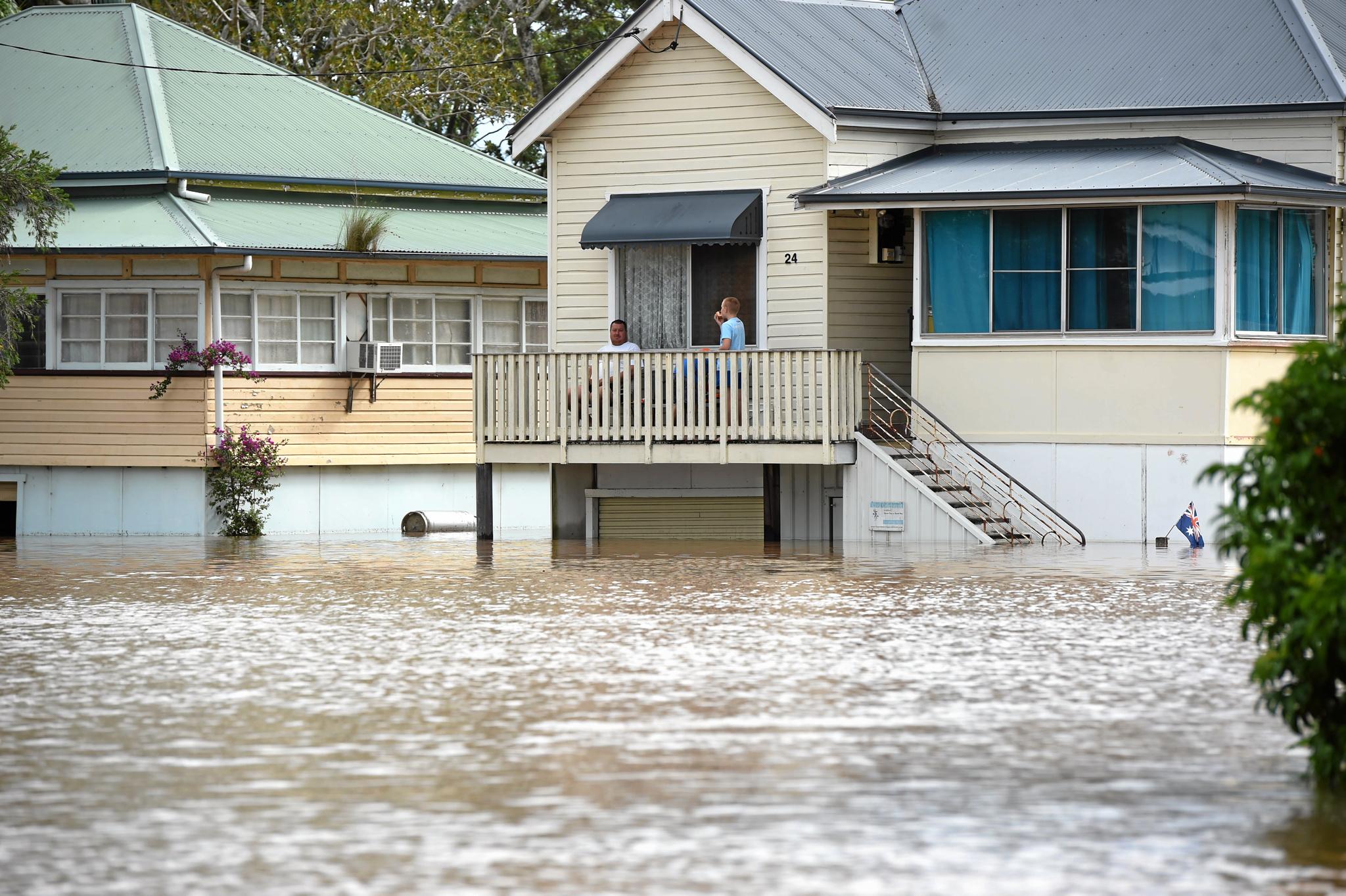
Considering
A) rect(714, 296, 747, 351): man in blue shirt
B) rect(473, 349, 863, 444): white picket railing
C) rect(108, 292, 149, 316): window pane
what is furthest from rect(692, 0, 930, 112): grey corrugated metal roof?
rect(108, 292, 149, 316): window pane

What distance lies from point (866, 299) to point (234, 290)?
31.1ft

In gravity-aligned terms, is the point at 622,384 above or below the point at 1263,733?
above

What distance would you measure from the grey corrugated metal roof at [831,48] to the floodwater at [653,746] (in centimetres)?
903

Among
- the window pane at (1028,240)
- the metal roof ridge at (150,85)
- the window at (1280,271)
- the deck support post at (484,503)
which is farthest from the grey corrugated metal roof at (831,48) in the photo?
the metal roof ridge at (150,85)

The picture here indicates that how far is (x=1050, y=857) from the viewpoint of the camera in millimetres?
7191

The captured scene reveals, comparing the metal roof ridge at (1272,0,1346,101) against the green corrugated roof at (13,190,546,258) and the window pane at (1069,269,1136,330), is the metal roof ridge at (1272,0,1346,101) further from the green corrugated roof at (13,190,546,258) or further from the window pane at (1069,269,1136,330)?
the green corrugated roof at (13,190,546,258)

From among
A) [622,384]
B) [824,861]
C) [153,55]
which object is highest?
[153,55]

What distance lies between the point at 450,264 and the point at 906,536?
10.9 metres

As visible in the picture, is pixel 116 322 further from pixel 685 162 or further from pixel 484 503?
pixel 685 162

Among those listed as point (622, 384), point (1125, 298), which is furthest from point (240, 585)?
point (1125, 298)

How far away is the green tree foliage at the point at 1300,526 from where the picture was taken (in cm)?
800

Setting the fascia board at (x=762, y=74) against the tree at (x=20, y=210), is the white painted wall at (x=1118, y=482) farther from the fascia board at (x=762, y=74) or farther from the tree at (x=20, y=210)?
the tree at (x=20, y=210)

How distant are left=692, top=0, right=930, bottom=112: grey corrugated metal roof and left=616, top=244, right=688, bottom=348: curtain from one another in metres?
2.51

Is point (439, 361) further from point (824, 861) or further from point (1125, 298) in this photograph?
point (824, 861)
